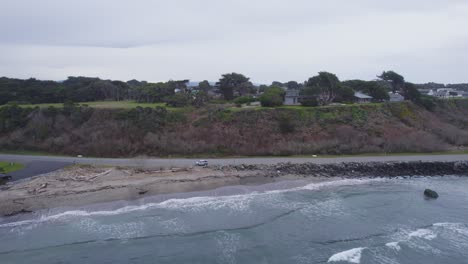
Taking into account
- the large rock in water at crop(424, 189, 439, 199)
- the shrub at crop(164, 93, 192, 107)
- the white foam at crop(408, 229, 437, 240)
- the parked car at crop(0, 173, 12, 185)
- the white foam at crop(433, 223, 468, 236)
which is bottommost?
the white foam at crop(408, 229, 437, 240)

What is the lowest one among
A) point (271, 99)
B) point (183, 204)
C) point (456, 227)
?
point (456, 227)

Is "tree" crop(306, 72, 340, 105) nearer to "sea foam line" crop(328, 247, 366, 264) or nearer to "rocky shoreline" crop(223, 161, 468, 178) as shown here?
"rocky shoreline" crop(223, 161, 468, 178)

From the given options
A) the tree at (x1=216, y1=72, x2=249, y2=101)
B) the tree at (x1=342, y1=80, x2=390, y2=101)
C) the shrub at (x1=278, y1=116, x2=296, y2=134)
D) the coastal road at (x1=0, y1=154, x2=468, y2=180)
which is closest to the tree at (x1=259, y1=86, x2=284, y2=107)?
the shrub at (x1=278, y1=116, x2=296, y2=134)

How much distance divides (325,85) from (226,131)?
20.8 metres

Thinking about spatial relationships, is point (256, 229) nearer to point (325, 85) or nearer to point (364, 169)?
point (364, 169)

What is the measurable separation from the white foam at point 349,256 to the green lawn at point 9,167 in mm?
31621

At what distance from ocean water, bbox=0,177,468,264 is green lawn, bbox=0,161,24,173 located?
40.9 ft

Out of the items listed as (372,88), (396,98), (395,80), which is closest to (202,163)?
(372,88)

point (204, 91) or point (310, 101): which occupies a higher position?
point (204, 91)

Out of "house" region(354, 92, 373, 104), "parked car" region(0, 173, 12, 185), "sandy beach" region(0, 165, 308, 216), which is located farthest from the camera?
"house" region(354, 92, 373, 104)

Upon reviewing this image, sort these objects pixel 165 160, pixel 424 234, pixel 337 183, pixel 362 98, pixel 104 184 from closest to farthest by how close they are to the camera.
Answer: pixel 424 234, pixel 104 184, pixel 337 183, pixel 165 160, pixel 362 98

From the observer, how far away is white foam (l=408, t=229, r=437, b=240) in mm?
21078

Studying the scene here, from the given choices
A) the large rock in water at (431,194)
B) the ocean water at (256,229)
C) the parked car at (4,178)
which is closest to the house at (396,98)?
the ocean water at (256,229)

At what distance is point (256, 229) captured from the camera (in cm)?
2195
